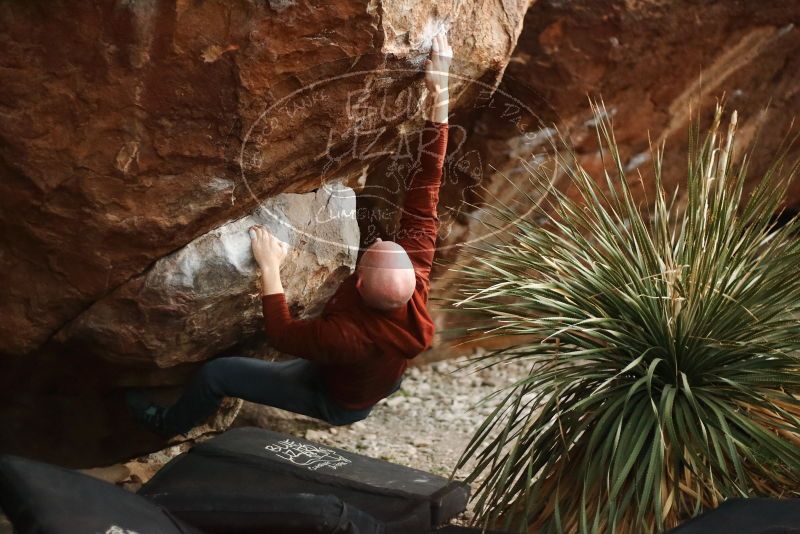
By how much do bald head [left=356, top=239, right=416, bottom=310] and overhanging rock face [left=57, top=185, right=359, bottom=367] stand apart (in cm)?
57

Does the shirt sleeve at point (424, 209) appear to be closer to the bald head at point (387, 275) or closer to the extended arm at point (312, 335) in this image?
the bald head at point (387, 275)

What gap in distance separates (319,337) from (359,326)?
0.14m

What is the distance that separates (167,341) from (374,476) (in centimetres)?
91

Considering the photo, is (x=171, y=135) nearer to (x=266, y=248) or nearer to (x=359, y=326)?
(x=266, y=248)

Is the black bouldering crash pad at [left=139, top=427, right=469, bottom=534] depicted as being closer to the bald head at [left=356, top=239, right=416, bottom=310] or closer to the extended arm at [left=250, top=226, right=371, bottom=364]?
the extended arm at [left=250, top=226, right=371, bottom=364]

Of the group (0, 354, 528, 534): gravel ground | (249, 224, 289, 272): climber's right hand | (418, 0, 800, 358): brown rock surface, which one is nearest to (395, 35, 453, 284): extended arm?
(249, 224, 289, 272): climber's right hand

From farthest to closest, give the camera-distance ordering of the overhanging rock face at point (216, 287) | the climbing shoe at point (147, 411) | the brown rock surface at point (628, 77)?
the brown rock surface at point (628, 77), the climbing shoe at point (147, 411), the overhanging rock face at point (216, 287)

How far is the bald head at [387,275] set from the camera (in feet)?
10.6

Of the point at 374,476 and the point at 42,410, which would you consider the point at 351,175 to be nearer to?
the point at 374,476

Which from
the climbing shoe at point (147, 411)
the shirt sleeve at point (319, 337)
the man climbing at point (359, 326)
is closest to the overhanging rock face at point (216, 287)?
the man climbing at point (359, 326)

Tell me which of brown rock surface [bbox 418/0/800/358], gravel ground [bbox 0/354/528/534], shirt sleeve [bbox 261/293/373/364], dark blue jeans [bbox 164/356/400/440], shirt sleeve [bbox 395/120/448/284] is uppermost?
brown rock surface [bbox 418/0/800/358]

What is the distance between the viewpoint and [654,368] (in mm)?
3164

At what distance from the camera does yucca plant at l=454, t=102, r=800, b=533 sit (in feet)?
10.1

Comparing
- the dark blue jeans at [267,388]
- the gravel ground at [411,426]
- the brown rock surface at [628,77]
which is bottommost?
the gravel ground at [411,426]
